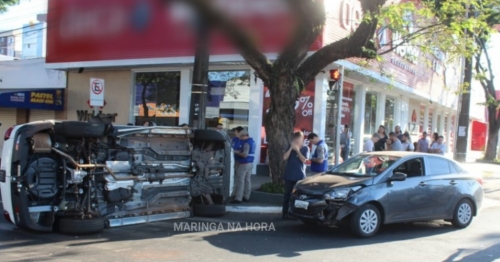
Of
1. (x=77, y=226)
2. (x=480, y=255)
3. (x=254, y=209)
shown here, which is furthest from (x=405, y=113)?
(x=77, y=226)

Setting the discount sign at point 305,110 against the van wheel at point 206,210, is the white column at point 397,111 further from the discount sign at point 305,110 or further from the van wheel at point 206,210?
the van wheel at point 206,210

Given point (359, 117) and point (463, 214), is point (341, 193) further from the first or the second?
Answer: point (359, 117)

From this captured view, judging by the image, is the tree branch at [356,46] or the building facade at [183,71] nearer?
the tree branch at [356,46]

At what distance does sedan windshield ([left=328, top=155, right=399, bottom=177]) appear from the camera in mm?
8219

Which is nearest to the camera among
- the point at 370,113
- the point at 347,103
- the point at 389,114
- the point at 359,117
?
the point at 347,103

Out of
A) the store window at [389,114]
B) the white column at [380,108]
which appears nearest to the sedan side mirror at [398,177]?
the white column at [380,108]

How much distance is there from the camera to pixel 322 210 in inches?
299

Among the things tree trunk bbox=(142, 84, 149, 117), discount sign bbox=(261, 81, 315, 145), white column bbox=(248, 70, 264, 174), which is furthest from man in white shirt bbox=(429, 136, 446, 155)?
tree trunk bbox=(142, 84, 149, 117)

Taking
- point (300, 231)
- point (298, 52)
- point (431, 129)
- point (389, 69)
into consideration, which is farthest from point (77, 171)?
point (431, 129)

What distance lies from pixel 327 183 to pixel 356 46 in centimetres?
364

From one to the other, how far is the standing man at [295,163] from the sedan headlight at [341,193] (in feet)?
4.17

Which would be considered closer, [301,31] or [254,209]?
[254,209]

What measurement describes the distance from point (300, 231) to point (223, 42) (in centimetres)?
454

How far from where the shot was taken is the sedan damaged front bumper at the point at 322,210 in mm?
7457
